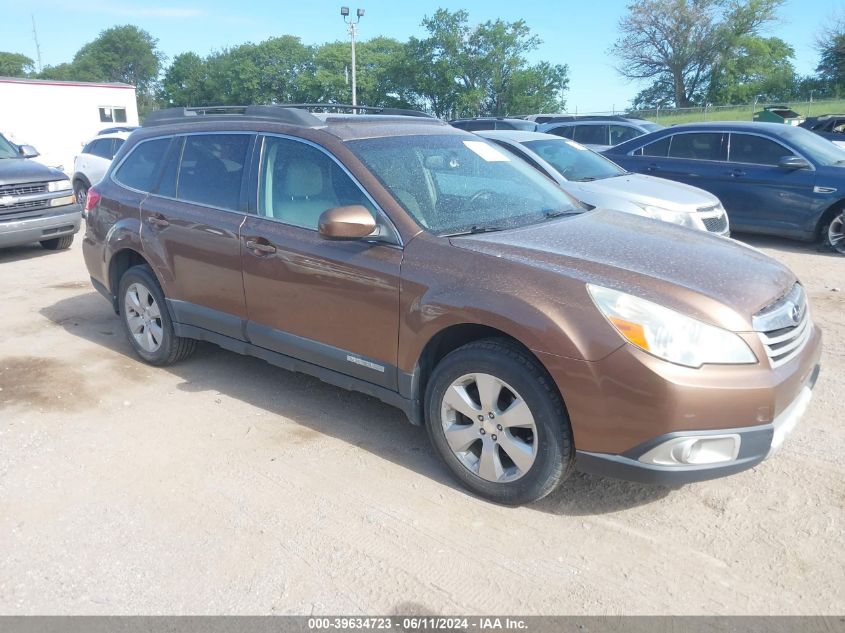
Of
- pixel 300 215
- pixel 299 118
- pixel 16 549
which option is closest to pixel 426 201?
pixel 300 215

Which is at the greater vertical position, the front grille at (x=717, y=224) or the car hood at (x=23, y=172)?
the car hood at (x=23, y=172)

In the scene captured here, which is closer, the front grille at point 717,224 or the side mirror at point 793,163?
the front grille at point 717,224

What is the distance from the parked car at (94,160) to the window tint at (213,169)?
1089 cm

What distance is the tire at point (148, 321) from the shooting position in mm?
5207

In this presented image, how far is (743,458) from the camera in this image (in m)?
2.99

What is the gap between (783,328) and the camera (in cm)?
318

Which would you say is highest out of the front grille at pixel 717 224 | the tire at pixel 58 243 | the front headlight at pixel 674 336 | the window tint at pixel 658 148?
the window tint at pixel 658 148

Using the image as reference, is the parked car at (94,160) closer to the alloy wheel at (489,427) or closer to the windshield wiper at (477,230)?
the windshield wiper at (477,230)

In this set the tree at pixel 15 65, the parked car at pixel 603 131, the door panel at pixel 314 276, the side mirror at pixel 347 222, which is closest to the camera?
the side mirror at pixel 347 222

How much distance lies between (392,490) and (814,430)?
2477 millimetres

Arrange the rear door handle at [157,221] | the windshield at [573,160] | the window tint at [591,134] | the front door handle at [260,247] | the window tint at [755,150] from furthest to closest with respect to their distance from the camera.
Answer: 1. the window tint at [591,134]
2. the window tint at [755,150]
3. the windshield at [573,160]
4. the rear door handle at [157,221]
5. the front door handle at [260,247]

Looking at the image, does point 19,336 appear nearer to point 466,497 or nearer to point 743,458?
point 466,497

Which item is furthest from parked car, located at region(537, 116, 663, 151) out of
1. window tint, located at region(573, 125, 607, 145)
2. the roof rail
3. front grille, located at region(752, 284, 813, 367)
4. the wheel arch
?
the wheel arch

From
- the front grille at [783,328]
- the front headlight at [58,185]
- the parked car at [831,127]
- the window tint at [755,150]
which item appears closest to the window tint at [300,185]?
the front grille at [783,328]
